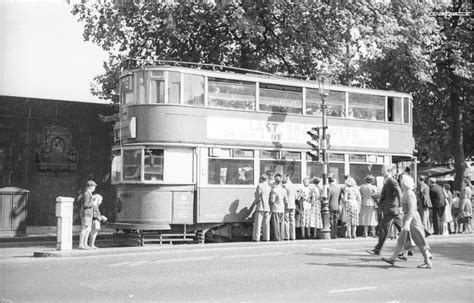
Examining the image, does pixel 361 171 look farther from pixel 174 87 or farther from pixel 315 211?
pixel 174 87

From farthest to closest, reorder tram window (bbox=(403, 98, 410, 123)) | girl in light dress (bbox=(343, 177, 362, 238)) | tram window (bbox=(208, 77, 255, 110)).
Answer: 1. tram window (bbox=(403, 98, 410, 123))
2. girl in light dress (bbox=(343, 177, 362, 238))
3. tram window (bbox=(208, 77, 255, 110))

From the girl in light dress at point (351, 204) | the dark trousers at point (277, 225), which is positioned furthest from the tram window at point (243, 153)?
the girl in light dress at point (351, 204)

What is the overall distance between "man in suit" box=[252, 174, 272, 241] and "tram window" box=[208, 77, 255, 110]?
7.42 feet

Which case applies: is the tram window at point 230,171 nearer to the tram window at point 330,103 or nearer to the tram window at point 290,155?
the tram window at point 290,155

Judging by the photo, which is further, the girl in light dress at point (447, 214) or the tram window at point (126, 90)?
the girl in light dress at point (447, 214)

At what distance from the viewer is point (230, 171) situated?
19328 millimetres

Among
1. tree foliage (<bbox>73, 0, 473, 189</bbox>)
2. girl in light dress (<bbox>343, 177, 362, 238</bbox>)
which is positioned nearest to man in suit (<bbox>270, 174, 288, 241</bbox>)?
girl in light dress (<bbox>343, 177, 362, 238</bbox>)

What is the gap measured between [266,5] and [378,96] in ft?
20.9

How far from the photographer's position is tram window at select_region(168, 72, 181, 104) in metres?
18.3

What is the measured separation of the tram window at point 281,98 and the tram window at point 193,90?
6.68ft

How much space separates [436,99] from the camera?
109 feet

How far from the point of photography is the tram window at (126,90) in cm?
1873

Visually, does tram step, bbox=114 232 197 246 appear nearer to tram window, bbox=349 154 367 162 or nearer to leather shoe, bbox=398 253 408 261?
tram window, bbox=349 154 367 162

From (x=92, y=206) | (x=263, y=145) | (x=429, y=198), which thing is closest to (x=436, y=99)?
(x=429, y=198)
